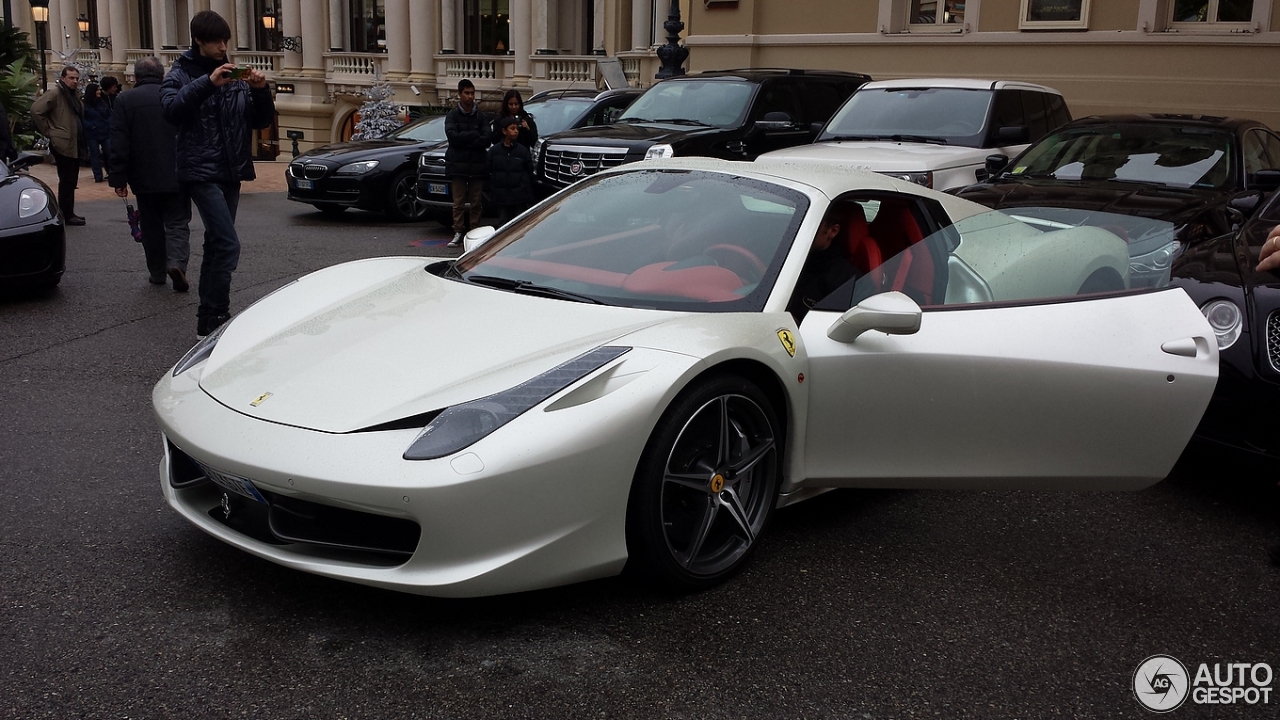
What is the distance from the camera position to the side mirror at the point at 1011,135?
9.97 meters

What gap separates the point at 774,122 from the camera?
1153cm

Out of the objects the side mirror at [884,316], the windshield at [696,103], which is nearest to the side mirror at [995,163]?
the windshield at [696,103]

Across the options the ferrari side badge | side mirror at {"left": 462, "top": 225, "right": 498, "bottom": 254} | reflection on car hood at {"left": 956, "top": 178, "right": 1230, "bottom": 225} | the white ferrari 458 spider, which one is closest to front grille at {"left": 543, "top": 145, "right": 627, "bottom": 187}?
reflection on car hood at {"left": 956, "top": 178, "right": 1230, "bottom": 225}

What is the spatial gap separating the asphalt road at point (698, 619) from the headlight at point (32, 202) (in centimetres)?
390

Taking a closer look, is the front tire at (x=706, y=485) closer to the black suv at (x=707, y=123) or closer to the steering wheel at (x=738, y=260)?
the steering wheel at (x=738, y=260)

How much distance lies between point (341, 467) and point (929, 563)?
2.03 m

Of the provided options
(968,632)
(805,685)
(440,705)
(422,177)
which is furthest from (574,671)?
(422,177)

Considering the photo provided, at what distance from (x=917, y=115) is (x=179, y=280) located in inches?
257

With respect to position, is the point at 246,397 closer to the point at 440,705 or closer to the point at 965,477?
the point at 440,705

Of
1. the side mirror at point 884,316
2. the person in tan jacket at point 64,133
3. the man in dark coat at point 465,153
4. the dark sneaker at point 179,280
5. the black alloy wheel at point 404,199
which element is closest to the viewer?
the side mirror at point 884,316

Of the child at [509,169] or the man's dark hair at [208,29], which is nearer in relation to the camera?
the man's dark hair at [208,29]

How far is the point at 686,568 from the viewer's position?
349cm

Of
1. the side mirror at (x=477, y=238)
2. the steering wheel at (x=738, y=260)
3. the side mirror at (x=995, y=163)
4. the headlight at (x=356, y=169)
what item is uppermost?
the side mirror at (x=995, y=163)

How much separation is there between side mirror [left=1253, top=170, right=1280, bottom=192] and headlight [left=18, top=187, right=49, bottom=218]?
27.5 ft
